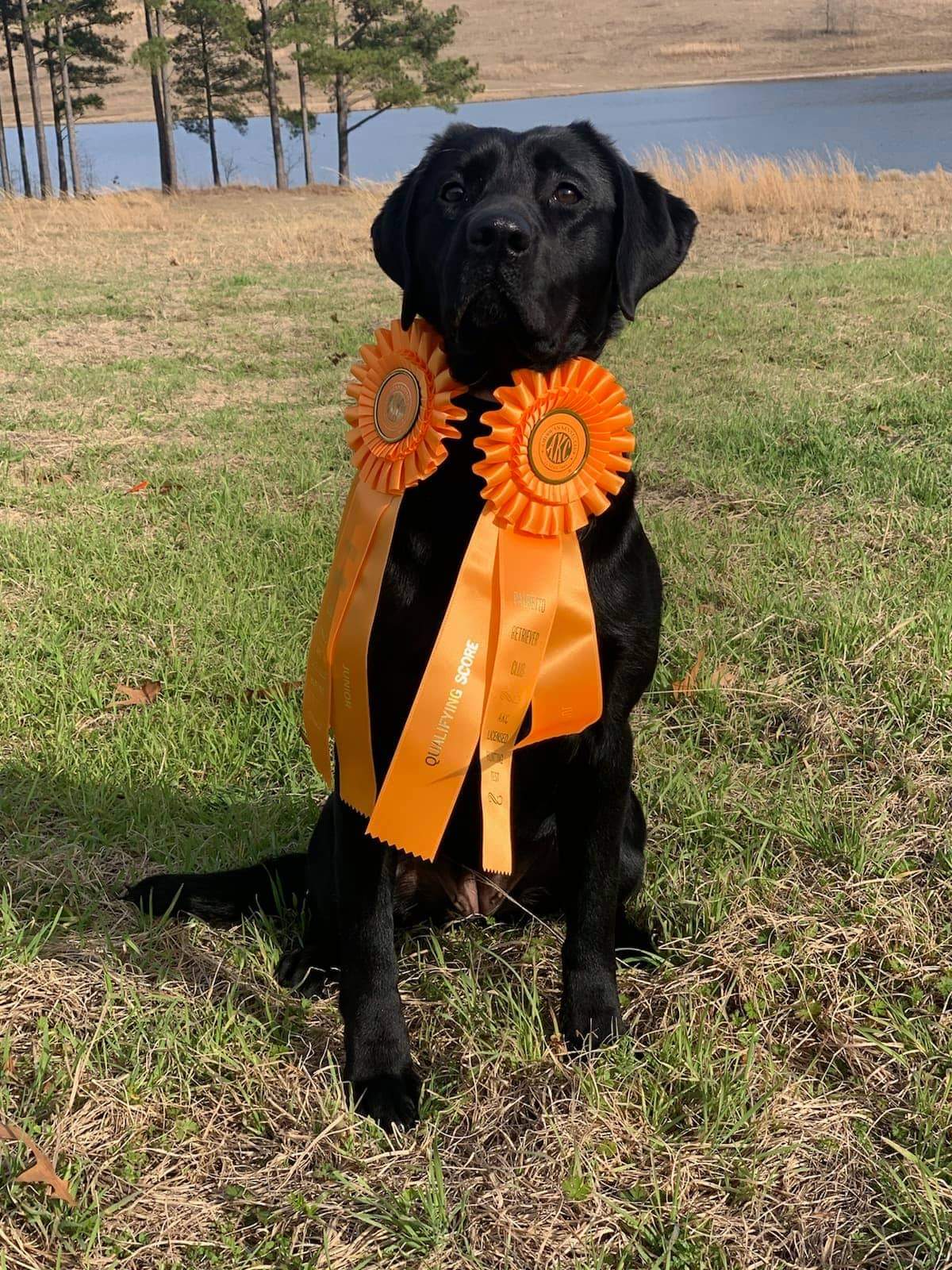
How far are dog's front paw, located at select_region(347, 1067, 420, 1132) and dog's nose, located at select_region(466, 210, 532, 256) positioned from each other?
1.46 m

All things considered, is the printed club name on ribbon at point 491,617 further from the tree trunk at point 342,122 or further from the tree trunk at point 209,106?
the tree trunk at point 209,106

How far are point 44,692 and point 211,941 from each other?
4.30ft

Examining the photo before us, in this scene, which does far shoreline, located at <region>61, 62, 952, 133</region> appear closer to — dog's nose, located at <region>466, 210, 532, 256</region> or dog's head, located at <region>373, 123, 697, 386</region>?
dog's head, located at <region>373, 123, 697, 386</region>

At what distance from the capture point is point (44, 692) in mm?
3131

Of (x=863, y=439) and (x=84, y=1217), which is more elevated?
(x=863, y=439)

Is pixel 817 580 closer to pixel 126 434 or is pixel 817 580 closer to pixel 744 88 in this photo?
pixel 126 434

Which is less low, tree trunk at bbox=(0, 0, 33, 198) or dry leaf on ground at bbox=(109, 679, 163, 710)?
tree trunk at bbox=(0, 0, 33, 198)

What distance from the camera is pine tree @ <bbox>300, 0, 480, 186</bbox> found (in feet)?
102

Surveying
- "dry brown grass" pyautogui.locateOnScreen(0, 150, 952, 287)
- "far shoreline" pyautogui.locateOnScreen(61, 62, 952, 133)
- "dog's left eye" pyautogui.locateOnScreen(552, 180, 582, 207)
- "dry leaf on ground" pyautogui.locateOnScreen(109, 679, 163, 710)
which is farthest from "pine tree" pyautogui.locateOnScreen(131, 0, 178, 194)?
"dog's left eye" pyautogui.locateOnScreen(552, 180, 582, 207)

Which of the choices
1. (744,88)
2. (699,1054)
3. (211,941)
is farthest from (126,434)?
(744,88)

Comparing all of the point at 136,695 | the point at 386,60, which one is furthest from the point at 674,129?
the point at 136,695

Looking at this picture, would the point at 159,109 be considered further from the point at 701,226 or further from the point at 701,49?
the point at 701,49

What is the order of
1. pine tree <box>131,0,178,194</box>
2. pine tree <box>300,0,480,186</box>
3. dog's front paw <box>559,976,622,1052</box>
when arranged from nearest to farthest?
dog's front paw <box>559,976,622,1052</box>
pine tree <box>131,0,178,194</box>
pine tree <box>300,0,480,186</box>

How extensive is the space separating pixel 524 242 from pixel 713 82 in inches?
2851
